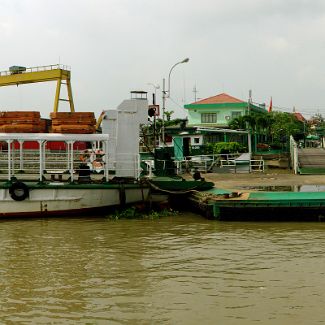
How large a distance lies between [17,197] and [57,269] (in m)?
7.10

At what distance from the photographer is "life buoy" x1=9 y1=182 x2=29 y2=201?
55.6 feet

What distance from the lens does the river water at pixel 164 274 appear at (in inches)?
306

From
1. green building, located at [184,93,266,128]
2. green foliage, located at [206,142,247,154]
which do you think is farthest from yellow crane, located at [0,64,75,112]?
green building, located at [184,93,266,128]

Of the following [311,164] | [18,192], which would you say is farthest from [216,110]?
[18,192]

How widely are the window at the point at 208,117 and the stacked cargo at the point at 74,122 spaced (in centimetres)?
4293

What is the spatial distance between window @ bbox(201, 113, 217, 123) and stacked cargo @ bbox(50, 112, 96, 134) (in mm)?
42927

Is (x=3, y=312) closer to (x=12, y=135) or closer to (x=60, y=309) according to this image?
(x=60, y=309)

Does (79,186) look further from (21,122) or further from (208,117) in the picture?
(208,117)

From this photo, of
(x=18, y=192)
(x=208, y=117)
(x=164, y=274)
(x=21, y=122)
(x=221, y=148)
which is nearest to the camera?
(x=164, y=274)

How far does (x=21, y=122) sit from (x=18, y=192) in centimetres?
255

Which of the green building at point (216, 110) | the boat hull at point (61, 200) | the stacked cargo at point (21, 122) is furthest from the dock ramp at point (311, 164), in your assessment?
the green building at point (216, 110)

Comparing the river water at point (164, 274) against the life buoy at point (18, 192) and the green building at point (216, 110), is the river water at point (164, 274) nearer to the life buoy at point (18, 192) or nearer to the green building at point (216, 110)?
the life buoy at point (18, 192)

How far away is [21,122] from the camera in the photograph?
1797 cm

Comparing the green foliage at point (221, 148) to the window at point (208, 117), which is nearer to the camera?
the green foliage at point (221, 148)
